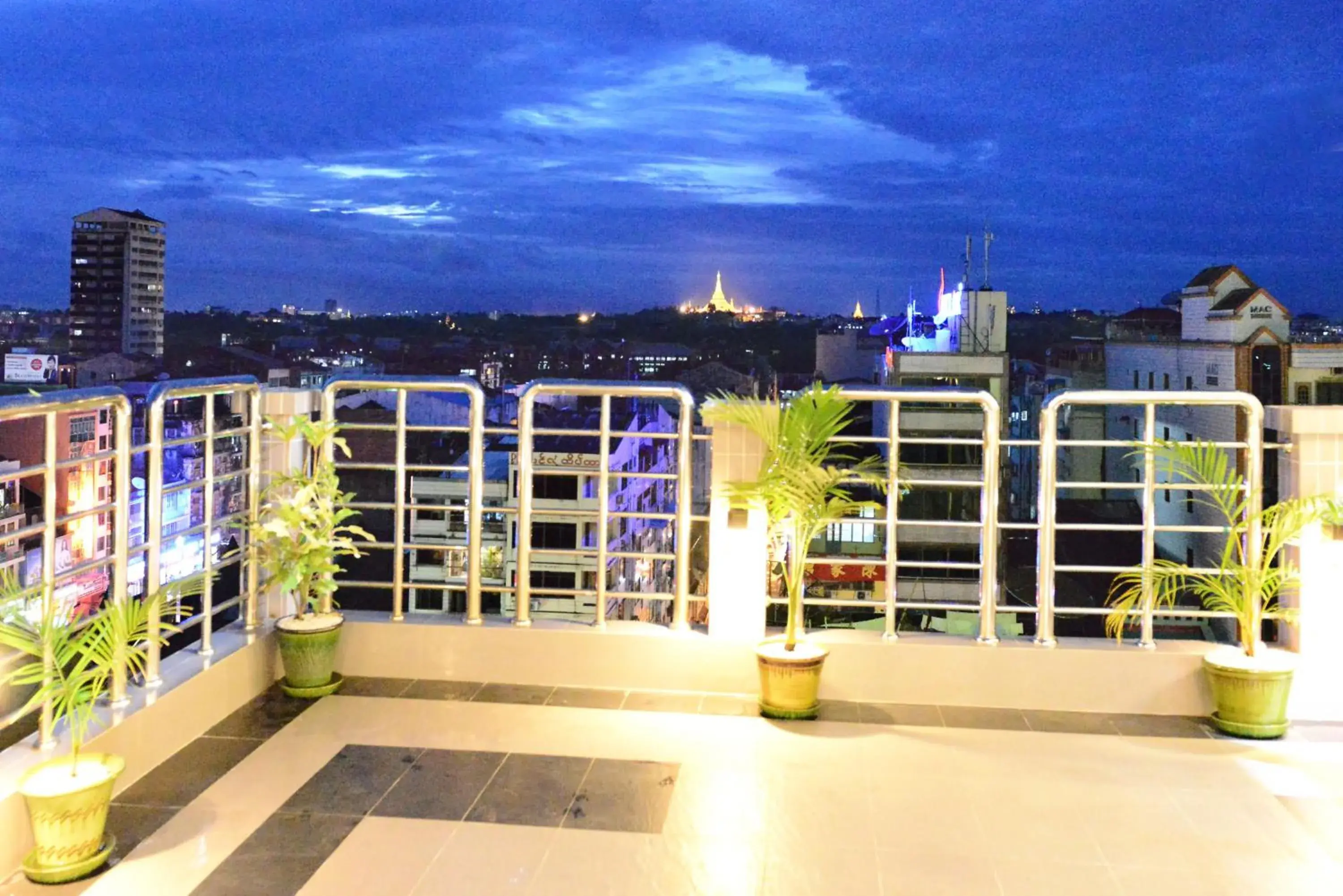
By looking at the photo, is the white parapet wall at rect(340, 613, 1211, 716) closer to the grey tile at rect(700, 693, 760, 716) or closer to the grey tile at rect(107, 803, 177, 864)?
the grey tile at rect(700, 693, 760, 716)

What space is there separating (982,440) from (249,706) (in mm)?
3432

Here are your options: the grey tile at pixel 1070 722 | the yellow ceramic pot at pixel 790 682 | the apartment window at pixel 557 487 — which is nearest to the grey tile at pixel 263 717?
the yellow ceramic pot at pixel 790 682

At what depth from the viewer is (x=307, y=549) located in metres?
4.84

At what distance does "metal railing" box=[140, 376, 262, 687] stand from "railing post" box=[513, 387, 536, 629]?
3.91ft

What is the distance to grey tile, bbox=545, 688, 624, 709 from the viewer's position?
4.83m

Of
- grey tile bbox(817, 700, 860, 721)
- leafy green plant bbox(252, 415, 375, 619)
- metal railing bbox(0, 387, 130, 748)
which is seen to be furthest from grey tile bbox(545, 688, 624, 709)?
metal railing bbox(0, 387, 130, 748)

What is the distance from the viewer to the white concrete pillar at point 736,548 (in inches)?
195

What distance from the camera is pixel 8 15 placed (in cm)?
3859

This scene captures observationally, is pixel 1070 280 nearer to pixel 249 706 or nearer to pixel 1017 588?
pixel 1017 588

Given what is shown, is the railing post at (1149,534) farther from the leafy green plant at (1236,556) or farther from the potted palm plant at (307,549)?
the potted palm plant at (307,549)

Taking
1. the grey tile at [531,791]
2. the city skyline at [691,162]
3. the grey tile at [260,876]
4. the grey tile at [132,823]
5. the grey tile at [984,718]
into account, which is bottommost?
the grey tile at [260,876]

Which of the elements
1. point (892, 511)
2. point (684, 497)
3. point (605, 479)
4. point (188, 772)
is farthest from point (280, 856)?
point (892, 511)

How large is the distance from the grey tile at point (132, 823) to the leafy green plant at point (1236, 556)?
3.68m

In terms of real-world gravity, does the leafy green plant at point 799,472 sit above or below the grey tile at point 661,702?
above
